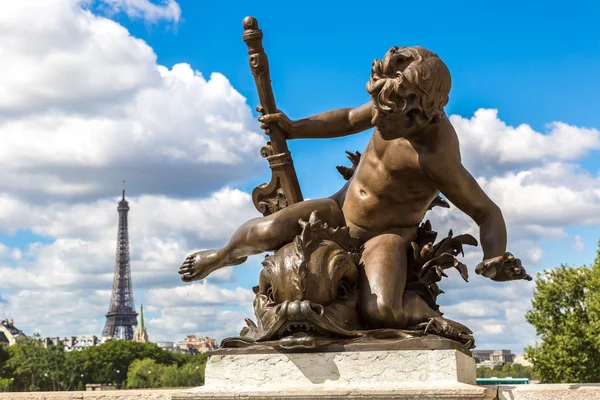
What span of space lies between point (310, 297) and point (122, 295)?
5027 inches

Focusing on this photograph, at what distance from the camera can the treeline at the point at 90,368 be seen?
80312 mm

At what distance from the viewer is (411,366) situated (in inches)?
256

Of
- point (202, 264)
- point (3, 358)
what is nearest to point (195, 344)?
point (3, 358)

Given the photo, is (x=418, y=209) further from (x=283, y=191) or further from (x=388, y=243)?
(x=283, y=191)

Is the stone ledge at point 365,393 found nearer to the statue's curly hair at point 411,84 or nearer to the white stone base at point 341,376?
the white stone base at point 341,376

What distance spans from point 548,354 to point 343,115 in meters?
30.8

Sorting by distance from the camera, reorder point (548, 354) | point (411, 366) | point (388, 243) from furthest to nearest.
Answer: point (548, 354) → point (388, 243) → point (411, 366)

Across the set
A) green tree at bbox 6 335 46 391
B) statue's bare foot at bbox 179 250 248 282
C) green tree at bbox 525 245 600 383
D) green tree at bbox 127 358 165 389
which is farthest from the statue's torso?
green tree at bbox 127 358 165 389

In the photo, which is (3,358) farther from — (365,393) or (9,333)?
(365,393)

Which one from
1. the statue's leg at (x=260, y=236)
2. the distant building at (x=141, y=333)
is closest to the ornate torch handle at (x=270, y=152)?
the statue's leg at (x=260, y=236)

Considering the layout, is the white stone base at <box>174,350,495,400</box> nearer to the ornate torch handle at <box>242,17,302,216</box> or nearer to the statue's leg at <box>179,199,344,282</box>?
the statue's leg at <box>179,199,344,282</box>

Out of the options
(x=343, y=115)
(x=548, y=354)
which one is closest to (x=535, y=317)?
(x=548, y=354)

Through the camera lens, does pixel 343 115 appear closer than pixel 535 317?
Yes

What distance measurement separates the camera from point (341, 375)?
21.7 ft
